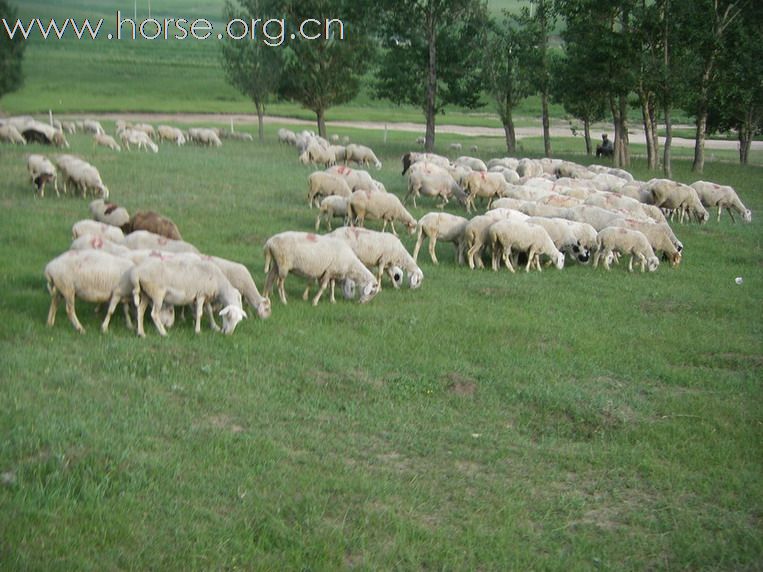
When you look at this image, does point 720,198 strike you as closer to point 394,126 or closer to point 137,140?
point 137,140

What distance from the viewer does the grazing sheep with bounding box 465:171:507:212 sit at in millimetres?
23281

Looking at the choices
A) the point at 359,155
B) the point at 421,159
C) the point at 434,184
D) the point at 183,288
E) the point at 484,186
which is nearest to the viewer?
the point at 183,288

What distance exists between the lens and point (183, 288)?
38.2 feet

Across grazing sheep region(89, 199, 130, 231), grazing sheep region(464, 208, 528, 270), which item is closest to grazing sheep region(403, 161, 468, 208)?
grazing sheep region(464, 208, 528, 270)

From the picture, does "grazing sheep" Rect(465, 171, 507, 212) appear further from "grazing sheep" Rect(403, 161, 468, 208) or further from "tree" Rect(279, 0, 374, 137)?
"tree" Rect(279, 0, 374, 137)

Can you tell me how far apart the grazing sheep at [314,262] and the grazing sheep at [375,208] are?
4931 millimetres

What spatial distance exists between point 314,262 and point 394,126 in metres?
51.4

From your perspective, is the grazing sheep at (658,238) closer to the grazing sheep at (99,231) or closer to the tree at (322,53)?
the grazing sheep at (99,231)

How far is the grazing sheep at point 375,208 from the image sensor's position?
62.5 feet

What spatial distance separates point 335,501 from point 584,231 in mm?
11885

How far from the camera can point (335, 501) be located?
24.4 feet

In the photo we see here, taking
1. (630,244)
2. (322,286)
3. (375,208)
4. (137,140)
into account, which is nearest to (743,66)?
(630,244)

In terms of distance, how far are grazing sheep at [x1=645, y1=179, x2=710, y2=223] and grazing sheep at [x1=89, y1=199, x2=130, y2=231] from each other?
45.5 ft

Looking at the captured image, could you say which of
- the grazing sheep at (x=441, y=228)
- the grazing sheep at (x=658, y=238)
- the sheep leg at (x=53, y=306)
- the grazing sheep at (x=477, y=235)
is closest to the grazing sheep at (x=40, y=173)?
the grazing sheep at (x=441, y=228)
